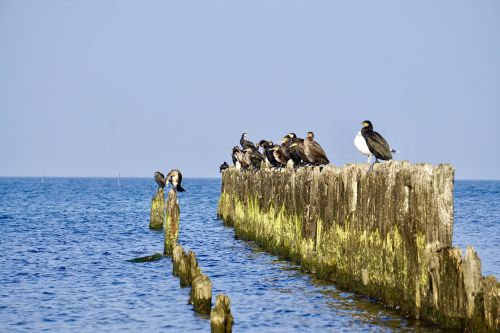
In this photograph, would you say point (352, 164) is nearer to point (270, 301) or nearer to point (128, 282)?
point (270, 301)

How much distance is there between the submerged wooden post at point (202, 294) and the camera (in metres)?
15.5

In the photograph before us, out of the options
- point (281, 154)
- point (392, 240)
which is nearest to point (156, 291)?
point (392, 240)

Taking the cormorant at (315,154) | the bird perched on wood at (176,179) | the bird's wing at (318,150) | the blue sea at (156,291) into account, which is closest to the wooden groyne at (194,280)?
the blue sea at (156,291)

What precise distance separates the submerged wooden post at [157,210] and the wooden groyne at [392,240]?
1322 cm

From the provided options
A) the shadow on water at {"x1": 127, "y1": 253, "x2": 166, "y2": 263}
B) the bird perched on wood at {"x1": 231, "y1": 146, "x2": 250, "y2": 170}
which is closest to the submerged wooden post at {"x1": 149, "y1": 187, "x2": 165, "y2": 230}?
the bird perched on wood at {"x1": 231, "y1": 146, "x2": 250, "y2": 170}

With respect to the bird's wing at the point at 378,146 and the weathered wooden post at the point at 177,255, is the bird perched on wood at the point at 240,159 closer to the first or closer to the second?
the weathered wooden post at the point at 177,255

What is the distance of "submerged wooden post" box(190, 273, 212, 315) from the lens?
15.5m

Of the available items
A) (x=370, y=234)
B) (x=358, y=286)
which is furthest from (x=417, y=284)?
(x=358, y=286)

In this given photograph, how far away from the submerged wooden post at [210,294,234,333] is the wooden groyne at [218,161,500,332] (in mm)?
3059

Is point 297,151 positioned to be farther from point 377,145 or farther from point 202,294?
point 202,294

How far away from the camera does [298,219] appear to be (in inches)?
857

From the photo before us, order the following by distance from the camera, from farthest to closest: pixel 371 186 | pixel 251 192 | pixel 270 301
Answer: pixel 251 192, pixel 270 301, pixel 371 186

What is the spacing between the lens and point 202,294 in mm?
15727

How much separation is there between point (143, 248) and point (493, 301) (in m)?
21.2
